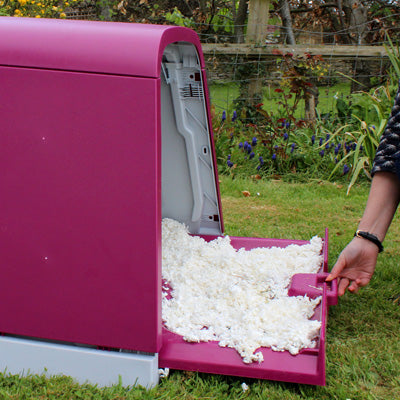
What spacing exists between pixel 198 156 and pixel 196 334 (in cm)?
96

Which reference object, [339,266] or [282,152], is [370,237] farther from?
[282,152]

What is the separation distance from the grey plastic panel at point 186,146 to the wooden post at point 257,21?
119 inches

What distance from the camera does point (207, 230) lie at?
250 cm

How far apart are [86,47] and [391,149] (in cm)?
102

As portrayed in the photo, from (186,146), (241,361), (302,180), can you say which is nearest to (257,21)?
(302,180)

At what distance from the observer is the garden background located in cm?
152

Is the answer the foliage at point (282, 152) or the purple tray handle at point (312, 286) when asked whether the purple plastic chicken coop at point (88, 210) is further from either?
the foliage at point (282, 152)

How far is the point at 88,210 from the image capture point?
57.5 inches

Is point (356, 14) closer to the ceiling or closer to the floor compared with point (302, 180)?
closer to the ceiling

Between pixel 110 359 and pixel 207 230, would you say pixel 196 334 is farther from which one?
pixel 207 230

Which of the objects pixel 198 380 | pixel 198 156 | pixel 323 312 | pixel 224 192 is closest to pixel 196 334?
pixel 198 380

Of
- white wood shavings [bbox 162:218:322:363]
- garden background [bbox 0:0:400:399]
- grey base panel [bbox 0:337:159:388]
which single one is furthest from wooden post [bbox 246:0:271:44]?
grey base panel [bbox 0:337:159:388]

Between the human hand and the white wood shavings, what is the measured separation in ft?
0.42

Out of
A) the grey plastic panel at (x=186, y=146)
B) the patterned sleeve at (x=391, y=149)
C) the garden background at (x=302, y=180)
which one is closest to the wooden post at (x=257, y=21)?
the garden background at (x=302, y=180)
